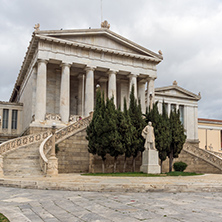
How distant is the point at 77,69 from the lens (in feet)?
126

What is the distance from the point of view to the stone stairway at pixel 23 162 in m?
18.7

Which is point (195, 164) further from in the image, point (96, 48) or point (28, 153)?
point (96, 48)

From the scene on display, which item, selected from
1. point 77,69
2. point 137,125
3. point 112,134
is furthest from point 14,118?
point 112,134

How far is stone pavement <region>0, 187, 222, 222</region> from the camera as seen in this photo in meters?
6.97

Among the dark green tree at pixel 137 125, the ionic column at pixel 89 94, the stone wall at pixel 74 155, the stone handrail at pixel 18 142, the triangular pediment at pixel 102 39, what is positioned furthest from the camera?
the ionic column at pixel 89 94

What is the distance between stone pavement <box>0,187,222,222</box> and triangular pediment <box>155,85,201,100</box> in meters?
39.3

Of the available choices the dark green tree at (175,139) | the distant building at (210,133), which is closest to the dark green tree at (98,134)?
the dark green tree at (175,139)

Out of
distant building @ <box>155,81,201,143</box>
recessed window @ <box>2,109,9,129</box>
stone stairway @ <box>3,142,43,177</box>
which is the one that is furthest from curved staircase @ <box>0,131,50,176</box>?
distant building @ <box>155,81,201,143</box>

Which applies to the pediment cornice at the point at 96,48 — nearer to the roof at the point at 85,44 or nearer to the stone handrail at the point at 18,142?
the roof at the point at 85,44

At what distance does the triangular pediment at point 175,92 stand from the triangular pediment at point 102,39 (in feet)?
29.3

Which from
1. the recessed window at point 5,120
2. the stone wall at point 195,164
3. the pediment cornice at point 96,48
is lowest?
the stone wall at point 195,164

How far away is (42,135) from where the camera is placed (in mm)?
25906

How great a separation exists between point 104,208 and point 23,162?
546 inches

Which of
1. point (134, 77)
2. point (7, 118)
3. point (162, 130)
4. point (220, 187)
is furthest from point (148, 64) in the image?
point (220, 187)
